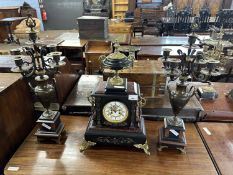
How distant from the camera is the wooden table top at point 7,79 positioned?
128 cm

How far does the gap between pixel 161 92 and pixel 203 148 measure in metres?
0.57

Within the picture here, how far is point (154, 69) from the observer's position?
5.54ft

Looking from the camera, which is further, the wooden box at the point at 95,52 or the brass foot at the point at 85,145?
the wooden box at the point at 95,52

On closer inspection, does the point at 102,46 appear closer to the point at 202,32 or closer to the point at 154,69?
the point at 154,69

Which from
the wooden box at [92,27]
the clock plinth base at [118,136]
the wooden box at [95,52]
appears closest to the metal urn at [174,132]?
the clock plinth base at [118,136]

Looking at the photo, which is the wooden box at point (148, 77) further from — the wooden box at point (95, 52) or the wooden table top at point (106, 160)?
the wooden box at point (95, 52)

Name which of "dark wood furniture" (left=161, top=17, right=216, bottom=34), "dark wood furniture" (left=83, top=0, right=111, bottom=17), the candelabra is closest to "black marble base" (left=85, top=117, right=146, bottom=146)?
the candelabra

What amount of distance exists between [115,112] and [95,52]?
192 centimetres

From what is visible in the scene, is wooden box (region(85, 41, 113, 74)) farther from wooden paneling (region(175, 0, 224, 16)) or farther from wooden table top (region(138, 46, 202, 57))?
wooden paneling (region(175, 0, 224, 16))

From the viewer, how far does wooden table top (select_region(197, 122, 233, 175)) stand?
1181mm

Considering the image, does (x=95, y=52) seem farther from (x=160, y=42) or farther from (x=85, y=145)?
(x=85, y=145)

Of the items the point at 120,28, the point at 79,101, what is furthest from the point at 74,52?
the point at 79,101

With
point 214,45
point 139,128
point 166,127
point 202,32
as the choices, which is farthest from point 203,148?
point 202,32

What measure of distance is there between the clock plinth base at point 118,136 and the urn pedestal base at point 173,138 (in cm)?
12
